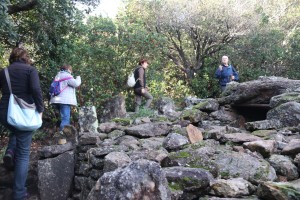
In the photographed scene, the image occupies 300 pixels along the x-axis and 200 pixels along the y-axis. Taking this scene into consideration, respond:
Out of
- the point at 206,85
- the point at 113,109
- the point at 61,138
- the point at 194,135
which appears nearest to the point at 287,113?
the point at 194,135

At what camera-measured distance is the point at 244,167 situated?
3955 millimetres

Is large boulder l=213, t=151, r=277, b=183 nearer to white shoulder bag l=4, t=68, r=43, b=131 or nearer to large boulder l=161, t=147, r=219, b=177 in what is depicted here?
large boulder l=161, t=147, r=219, b=177

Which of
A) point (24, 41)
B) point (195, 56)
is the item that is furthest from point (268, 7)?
point (24, 41)

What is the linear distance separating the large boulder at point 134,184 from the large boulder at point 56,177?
10.4 ft

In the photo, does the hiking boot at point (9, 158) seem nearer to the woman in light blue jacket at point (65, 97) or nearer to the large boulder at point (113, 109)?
the woman in light blue jacket at point (65, 97)

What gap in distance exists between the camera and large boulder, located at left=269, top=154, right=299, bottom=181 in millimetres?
3835

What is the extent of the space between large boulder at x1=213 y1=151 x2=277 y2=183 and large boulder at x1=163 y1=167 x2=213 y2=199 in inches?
25.6

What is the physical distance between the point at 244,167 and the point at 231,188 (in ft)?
2.66

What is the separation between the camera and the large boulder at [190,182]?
3176 millimetres

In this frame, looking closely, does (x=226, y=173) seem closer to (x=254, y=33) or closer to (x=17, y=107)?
(x=17, y=107)

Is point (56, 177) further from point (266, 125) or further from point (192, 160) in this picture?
point (266, 125)

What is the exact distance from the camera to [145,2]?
18.2 metres

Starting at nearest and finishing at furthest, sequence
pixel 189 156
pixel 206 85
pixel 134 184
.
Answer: pixel 134 184, pixel 189 156, pixel 206 85

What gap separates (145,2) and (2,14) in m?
12.7
